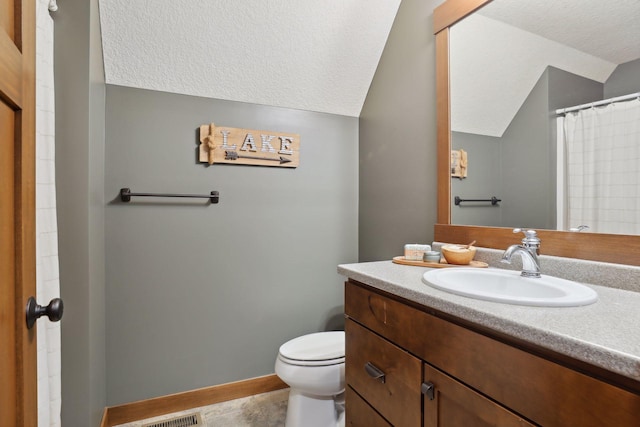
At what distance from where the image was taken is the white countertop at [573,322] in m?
0.54

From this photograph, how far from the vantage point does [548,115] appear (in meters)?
1.20

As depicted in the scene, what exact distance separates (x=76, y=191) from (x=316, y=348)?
1360mm

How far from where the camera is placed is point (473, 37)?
1493 millimetres

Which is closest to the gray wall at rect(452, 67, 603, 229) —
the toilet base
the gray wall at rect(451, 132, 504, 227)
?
the gray wall at rect(451, 132, 504, 227)

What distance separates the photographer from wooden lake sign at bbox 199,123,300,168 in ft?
6.39

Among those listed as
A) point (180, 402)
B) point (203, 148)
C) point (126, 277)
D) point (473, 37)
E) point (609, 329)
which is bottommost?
point (180, 402)

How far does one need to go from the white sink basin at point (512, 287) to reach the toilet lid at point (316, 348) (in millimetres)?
792

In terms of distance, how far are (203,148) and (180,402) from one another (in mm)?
1535

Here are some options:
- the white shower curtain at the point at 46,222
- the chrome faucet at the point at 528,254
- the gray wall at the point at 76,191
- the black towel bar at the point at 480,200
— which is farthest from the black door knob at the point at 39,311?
the black towel bar at the point at 480,200

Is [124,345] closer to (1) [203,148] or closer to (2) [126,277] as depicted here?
(2) [126,277]

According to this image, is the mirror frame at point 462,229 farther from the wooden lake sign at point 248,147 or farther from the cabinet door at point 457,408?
the wooden lake sign at point 248,147

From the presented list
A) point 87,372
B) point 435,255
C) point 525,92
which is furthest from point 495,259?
point 87,372

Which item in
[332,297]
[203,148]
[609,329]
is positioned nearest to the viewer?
[609,329]

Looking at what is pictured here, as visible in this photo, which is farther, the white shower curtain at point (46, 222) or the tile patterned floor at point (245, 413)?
the tile patterned floor at point (245, 413)
